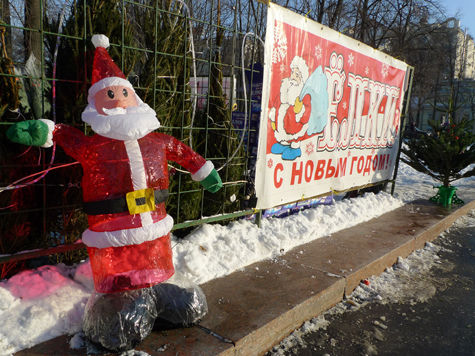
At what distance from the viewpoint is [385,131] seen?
675 centimetres

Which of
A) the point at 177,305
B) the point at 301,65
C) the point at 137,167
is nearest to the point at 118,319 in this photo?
the point at 177,305

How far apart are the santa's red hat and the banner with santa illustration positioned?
6.59ft

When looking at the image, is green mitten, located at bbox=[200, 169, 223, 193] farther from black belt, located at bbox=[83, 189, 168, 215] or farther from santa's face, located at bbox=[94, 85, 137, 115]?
santa's face, located at bbox=[94, 85, 137, 115]

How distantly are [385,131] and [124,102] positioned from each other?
18.5 ft

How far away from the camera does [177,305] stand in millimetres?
2338

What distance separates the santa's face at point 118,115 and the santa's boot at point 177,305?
0.95m

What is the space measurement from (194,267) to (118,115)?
1.51 m

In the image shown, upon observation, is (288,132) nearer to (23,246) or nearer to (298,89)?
(298,89)

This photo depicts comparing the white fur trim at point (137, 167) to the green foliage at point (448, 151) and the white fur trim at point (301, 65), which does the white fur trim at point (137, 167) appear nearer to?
the white fur trim at point (301, 65)

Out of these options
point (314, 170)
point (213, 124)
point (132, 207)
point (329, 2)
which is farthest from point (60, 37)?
point (329, 2)

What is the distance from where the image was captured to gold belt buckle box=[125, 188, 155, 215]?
7.09ft

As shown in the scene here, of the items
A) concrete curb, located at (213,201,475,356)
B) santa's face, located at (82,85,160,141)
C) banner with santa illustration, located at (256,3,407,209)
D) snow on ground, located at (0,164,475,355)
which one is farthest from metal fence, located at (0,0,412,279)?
concrete curb, located at (213,201,475,356)

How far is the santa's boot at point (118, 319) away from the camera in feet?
6.66

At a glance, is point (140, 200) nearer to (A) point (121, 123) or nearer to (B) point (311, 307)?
(A) point (121, 123)
